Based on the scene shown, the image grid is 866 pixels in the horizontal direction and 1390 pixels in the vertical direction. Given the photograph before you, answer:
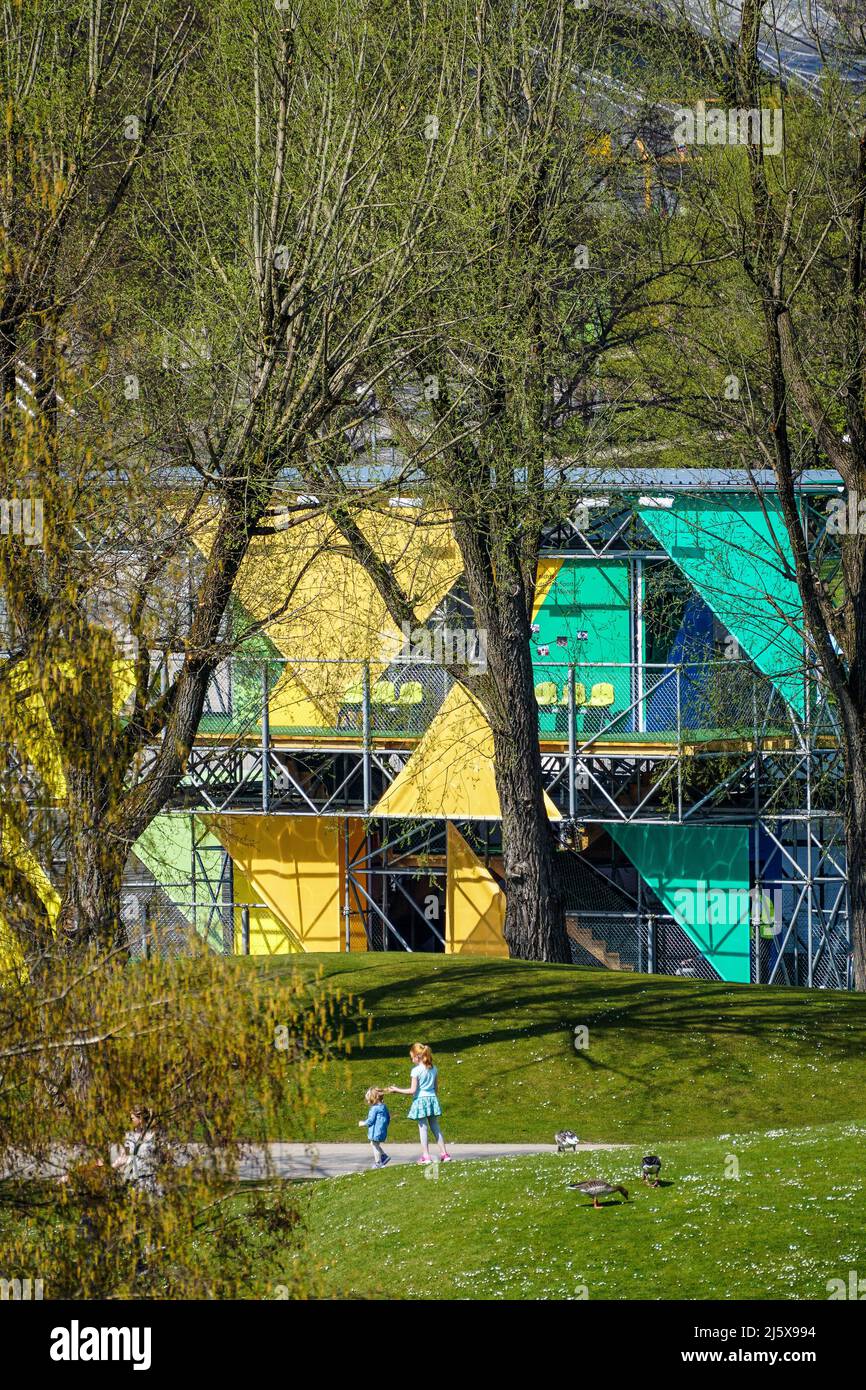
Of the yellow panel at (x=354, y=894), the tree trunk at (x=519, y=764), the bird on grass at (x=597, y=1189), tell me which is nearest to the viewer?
the bird on grass at (x=597, y=1189)

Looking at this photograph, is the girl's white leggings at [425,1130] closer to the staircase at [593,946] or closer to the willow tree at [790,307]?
the willow tree at [790,307]

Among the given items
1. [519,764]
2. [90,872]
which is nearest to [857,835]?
[519,764]

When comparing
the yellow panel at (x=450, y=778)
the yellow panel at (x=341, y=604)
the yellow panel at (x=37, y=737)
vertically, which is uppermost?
the yellow panel at (x=341, y=604)

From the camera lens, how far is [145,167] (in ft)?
63.8

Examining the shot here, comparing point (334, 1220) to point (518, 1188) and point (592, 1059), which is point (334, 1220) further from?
point (592, 1059)

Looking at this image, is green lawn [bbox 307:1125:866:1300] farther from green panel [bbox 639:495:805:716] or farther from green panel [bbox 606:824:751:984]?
green panel [bbox 639:495:805:716]

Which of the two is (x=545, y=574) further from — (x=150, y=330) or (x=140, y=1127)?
(x=140, y=1127)

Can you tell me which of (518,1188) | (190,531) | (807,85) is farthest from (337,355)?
(807,85)

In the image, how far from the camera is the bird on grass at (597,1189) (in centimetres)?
1124

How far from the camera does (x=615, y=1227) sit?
1116 centimetres

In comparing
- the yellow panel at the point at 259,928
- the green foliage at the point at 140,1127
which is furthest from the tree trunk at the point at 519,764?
the green foliage at the point at 140,1127

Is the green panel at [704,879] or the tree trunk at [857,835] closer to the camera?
the tree trunk at [857,835]

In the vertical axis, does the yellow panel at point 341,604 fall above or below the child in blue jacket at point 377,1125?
above

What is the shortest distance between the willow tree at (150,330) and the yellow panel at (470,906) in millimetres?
9483
